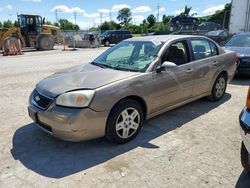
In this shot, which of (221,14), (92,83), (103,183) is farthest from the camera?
(221,14)

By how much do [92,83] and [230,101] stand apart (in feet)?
11.7

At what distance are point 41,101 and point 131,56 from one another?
1749 mm

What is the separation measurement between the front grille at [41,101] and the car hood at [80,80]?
64 mm

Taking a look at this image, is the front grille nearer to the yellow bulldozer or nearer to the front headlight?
the front headlight

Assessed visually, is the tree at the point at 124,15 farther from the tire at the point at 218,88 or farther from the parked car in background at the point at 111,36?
the tire at the point at 218,88

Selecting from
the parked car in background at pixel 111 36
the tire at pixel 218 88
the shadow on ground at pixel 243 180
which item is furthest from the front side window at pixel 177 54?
the parked car in background at pixel 111 36

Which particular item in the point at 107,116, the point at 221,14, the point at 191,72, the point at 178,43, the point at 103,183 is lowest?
the point at 103,183

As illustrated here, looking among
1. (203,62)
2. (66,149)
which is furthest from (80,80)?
(203,62)

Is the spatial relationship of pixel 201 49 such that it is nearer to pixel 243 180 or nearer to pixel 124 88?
pixel 124 88

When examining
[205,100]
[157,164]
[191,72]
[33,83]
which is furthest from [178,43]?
[33,83]

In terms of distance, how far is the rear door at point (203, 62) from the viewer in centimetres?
472

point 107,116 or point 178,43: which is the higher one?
point 178,43

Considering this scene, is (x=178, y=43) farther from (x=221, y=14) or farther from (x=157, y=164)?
(x=221, y=14)

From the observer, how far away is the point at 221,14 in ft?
229
